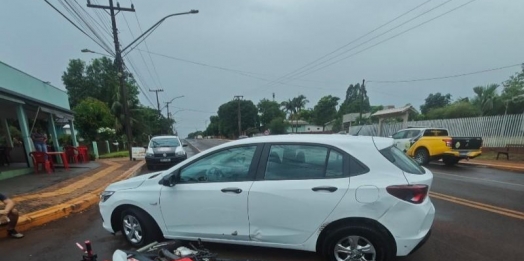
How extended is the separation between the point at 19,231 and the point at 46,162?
793cm

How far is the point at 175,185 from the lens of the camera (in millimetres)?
4086

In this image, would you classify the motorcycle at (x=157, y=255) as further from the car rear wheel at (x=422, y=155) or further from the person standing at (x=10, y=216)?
the car rear wheel at (x=422, y=155)

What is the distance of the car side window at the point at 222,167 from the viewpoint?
3926mm

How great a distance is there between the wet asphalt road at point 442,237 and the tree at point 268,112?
82.1 metres

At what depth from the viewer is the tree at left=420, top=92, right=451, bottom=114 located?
72.8m

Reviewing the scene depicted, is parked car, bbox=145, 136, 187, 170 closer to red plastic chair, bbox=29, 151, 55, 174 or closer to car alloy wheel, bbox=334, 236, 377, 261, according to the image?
red plastic chair, bbox=29, 151, 55, 174

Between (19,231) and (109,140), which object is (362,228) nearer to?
(19,231)

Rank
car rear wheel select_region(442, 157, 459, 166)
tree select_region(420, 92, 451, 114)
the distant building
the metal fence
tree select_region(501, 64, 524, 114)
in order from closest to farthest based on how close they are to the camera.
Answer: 1. car rear wheel select_region(442, 157, 459, 166)
2. the metal fence
3. tree select_region(501, 64, 524, 114)
4. tree select_region(420, 92, 451, 114)
5. the distant building

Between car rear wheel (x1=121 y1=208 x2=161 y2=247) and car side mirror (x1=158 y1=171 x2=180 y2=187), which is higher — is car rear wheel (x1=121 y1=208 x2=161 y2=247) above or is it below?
below

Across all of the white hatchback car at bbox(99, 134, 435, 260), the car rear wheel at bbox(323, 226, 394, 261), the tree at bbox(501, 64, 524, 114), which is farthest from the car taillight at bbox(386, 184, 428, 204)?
the tree at bbox(501, 64, 524, 114)

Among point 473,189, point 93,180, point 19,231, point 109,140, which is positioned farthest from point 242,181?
point 109,140

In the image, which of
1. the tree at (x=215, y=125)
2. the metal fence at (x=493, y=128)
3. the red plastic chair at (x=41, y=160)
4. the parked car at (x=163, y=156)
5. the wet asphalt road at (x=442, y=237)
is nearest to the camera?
the wet asphalt road at (x=442, y=237)

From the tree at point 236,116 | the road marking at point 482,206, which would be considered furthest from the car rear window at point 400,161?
the tree at point 236,116

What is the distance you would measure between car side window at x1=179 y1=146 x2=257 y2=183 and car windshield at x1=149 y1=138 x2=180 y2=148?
38.0ft
